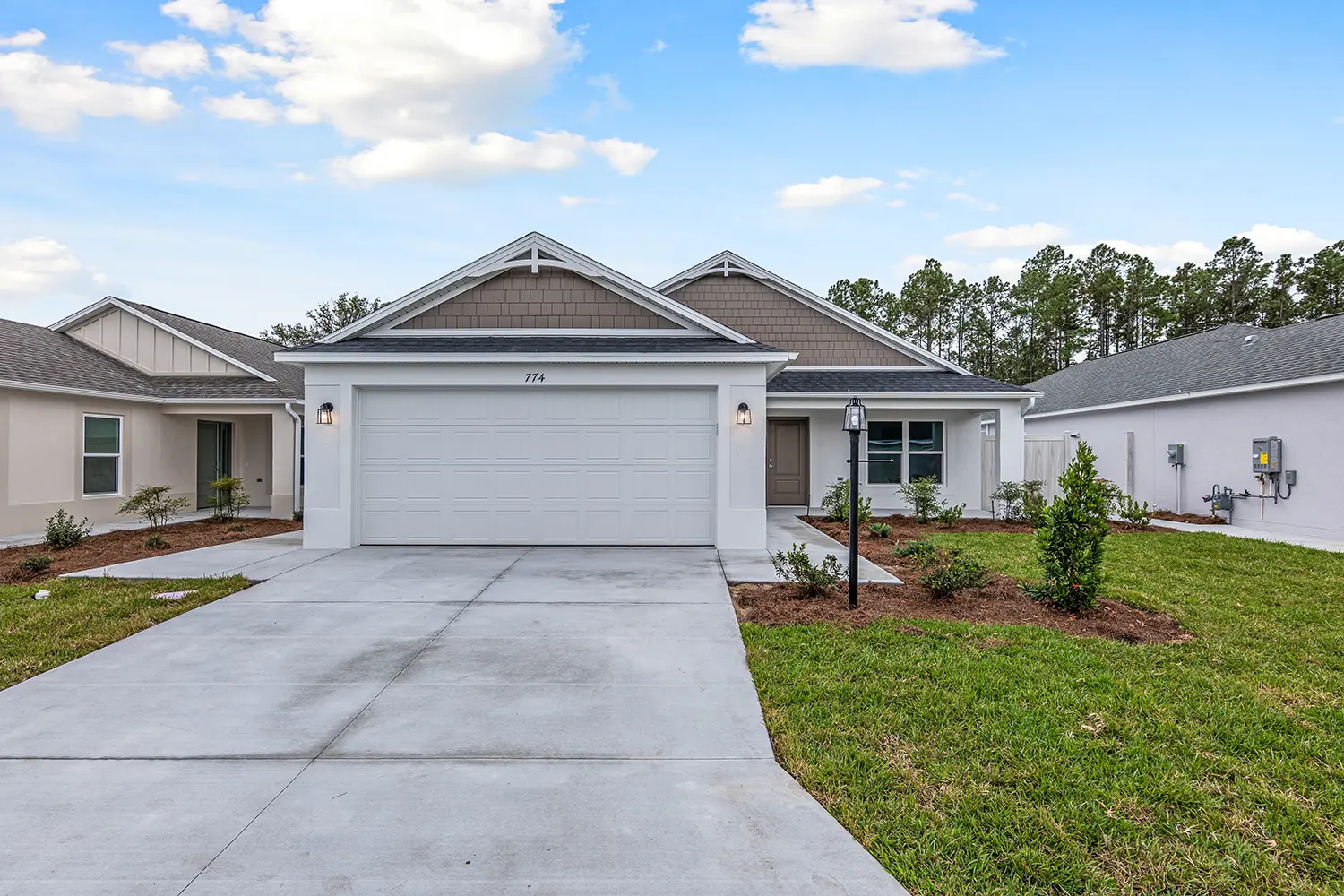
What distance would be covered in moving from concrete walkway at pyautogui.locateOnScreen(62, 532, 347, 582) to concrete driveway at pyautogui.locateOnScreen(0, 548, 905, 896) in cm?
207

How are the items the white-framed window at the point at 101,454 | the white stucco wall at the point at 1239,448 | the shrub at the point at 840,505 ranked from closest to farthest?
the white stucco wall at the point at 1239,448 < the shrub at the point at 840,505 < the white-framed window at the point at 101,454

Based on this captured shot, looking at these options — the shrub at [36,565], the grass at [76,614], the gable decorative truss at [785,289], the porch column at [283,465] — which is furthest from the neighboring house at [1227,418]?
the shrub at [36,565]

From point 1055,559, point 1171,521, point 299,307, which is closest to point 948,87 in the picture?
point 1171,521

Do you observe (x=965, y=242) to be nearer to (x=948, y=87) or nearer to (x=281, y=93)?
(x=948, y=87)

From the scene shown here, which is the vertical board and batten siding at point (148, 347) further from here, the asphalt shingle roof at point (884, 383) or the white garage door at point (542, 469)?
the asphalt shingle roof at point (884, 383)

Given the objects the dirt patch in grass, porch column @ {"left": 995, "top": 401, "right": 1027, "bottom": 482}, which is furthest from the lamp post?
porch column @ {"left": 995, "top": 401, "right": 1027, "bottom": 482}

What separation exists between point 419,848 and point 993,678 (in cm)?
345

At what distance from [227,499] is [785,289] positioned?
12.6m

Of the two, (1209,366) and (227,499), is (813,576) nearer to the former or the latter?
(227,499)

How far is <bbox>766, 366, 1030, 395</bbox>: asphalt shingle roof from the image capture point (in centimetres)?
1298

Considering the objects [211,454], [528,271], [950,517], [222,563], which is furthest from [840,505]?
[211,454]

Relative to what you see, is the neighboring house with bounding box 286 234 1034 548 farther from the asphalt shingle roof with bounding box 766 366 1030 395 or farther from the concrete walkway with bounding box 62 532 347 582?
the asphalt shingle roof with bounding box 766 366 1030 395

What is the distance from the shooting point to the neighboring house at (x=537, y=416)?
894 centimetres

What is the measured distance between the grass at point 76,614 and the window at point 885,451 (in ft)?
39.4
